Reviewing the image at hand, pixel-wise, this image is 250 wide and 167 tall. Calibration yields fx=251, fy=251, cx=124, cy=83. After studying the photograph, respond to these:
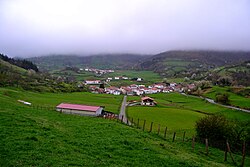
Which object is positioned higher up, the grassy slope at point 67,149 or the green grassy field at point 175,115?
the grassy slope at point 67,149

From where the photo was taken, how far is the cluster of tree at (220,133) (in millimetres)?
38375

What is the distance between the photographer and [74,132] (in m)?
25.2

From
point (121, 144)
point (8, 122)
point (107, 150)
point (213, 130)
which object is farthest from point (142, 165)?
point (213, 130)

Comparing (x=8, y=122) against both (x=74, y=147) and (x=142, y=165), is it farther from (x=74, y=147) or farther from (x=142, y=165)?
(x=142, y=165)

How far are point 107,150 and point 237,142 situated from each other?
27.5 meters

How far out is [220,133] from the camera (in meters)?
38.6

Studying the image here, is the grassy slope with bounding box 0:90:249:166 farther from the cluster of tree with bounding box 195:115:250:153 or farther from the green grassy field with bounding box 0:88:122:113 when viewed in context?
the green grassy field with bounding box 0:88:122:113

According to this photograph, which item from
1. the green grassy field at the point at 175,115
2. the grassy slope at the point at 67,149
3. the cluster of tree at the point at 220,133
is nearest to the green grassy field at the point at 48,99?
the green grassy field at the point at 175,115

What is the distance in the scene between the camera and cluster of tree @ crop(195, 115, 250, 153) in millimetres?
38375

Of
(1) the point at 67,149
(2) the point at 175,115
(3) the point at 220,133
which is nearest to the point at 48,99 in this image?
(2) the point at 175,115

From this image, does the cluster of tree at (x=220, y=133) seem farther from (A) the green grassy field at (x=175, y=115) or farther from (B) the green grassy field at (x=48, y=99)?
(B) the green grassy field at (x=48, y=99)

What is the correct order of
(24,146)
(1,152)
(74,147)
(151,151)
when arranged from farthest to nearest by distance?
(151,151) < (74,147) < (24,146) < (1,152)

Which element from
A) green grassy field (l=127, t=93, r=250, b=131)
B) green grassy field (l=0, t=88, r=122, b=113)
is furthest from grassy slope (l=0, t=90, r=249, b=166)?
green grassy field (l=0, t=88, r=122, b=113)

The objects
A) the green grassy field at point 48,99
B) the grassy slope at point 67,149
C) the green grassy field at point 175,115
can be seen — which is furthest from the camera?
the green grassy field at point 48,99
